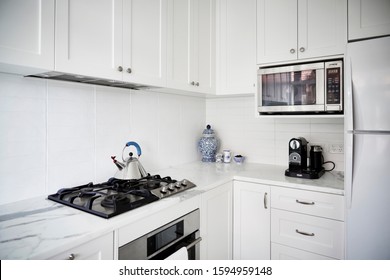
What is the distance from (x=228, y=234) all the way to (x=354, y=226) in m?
0.82

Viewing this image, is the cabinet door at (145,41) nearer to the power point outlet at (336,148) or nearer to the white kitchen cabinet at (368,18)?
the white kitchen cabinet at (368,18)

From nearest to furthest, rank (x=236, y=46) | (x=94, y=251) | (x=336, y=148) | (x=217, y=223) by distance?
(x=94, y=251)
(x=217, y=223)
(x=336, y=148)
(x=236, y=46)

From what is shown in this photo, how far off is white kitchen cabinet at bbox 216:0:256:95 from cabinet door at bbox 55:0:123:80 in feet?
3.43

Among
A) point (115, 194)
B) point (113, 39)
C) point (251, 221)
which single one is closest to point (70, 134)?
point (115, 194)

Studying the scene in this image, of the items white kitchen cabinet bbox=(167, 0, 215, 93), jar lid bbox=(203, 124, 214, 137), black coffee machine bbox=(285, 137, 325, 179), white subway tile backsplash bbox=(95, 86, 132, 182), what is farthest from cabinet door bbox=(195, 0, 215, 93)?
black coffee machine bbox=(285, 137, 325, 179)

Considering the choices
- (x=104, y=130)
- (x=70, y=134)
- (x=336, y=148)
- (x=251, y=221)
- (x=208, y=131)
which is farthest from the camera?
(x=208, y=131)

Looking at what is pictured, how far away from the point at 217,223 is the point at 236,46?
1397mm

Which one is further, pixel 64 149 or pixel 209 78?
pixel 209 78

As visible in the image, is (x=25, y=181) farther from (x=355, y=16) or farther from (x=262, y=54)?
(x=355, y=16)

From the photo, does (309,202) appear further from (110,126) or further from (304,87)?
(110,126)

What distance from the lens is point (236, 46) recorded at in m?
2.12

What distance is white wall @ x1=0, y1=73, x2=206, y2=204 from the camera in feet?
3.99
